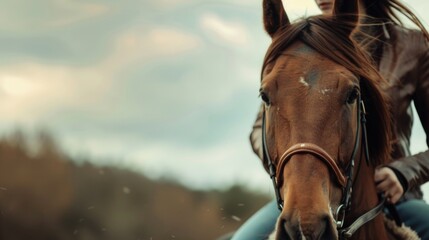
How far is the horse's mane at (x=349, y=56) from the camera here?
4016 mm

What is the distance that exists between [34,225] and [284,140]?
843 inches

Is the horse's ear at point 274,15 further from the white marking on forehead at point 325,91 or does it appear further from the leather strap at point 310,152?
the leather strap at point 310,152

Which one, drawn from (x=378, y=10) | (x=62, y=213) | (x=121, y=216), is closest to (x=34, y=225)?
(x=62, y=213)

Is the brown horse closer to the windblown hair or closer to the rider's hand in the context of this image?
the rider's hand

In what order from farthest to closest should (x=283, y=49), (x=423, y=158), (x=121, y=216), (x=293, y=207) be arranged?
(x=121, y=216), (x=423, y=158), (x=283, y=49), (x=293, y=207)

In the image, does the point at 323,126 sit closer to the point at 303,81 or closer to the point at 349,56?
the point at 303,81

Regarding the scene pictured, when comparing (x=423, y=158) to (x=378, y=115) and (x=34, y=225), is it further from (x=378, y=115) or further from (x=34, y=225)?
(x=34, y=225)

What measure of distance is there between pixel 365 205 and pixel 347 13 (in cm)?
101

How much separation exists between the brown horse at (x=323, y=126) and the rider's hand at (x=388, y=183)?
6 centimetres

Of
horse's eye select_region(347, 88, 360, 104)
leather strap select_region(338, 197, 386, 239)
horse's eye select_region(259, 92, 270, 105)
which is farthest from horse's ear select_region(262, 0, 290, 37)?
leather strap select_region(338, 197, 386, 239)

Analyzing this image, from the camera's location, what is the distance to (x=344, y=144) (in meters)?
3.75

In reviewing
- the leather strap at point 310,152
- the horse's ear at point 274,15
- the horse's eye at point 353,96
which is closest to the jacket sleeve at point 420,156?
the horse's eye at point 353,96

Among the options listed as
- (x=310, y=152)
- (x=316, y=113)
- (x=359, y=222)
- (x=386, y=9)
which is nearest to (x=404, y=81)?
(x=386, y=9)

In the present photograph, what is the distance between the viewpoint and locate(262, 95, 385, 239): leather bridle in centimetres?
360
